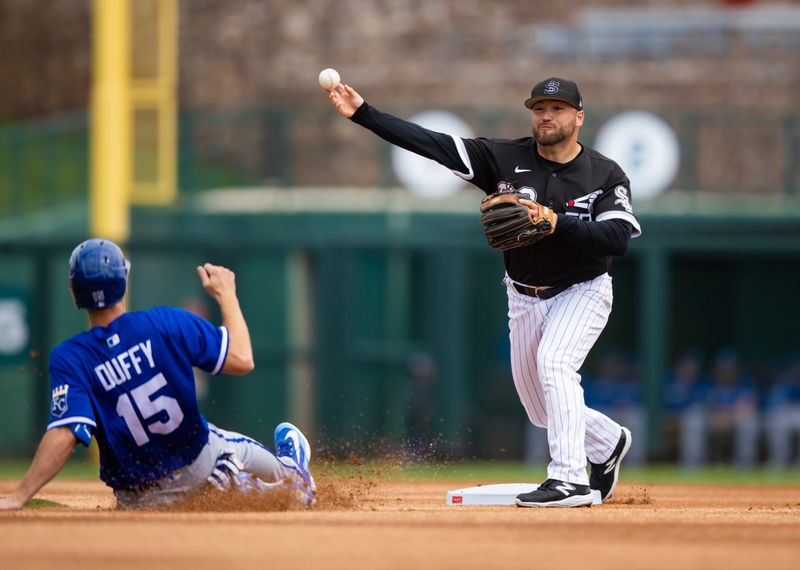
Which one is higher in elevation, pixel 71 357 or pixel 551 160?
pixel 551 160

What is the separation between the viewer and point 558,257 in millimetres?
5895

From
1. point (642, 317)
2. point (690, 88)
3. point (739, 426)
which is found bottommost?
point (739, 426)

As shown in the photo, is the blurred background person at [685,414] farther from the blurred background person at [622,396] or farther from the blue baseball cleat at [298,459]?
the blue baseball cleat at [298,459]

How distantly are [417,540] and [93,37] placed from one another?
70.7 feet

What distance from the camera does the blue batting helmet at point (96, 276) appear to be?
491 centimetres

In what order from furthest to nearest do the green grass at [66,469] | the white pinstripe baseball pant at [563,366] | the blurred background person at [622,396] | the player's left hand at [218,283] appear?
the blurred background person at [622,396]
the green grass at [66,469]
the white pinstripe baseball pant at [563,366]
the player's left hand at [218,283]

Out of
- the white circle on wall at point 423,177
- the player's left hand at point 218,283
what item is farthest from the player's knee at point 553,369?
the white circle on wall at point 423,177

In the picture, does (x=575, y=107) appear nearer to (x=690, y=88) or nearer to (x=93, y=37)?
(x=690, y=88)

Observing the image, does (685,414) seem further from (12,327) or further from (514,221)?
(514,221)

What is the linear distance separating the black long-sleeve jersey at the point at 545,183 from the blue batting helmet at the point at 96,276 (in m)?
1.46

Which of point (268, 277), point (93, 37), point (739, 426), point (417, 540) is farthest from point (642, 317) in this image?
point (93, 37)

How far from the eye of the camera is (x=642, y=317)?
46.2 feet

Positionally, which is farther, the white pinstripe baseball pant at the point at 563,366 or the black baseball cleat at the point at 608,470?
the black baseball cleat at the point at 608,470

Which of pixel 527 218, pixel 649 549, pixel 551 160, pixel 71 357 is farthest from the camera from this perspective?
pixel 551 160
